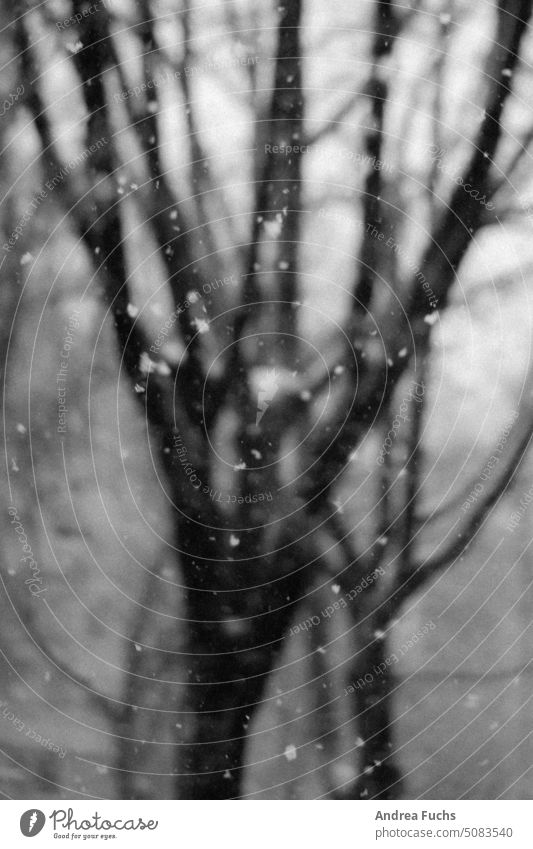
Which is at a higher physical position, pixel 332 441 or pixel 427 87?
pixel 427 87

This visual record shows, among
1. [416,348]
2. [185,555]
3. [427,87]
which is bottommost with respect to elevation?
[185,555]

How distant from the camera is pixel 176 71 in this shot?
17.6 inches

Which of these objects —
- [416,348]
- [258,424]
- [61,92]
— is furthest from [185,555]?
[61,92]

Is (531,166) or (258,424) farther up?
(531,166)

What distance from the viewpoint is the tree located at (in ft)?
1.45

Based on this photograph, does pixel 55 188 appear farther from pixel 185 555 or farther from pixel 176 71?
pixel 185 555

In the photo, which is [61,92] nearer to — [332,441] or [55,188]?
[55,188]

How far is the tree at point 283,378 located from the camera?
0.44m

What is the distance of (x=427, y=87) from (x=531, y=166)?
3.4 inches

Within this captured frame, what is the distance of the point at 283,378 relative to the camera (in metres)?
0.44

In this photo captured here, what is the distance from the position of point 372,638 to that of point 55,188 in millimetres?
366

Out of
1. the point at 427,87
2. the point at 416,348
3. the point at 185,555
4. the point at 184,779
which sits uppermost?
the point at 427,87

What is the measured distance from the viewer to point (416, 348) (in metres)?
0.44

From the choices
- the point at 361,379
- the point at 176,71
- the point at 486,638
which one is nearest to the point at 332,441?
the point at 361,379
